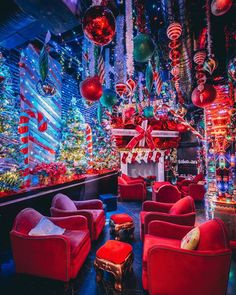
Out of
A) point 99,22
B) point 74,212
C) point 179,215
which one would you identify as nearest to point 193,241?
point 179,215

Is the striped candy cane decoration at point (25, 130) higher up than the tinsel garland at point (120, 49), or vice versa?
the tinsel garland at point (120, 49)

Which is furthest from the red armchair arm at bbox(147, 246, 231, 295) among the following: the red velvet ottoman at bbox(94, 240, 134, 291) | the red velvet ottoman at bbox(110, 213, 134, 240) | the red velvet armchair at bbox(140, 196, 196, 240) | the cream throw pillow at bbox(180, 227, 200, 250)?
the red velvet ottoman at bbox(110, 213, 134, 240)

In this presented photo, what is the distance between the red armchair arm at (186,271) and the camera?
1.84 meters

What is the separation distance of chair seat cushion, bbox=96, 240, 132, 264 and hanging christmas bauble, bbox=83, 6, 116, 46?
262 cm

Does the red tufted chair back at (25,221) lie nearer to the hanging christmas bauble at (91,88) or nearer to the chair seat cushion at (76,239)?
the chair seat cushion at (76,239)

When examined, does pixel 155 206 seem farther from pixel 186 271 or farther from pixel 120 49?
pixel 120 49

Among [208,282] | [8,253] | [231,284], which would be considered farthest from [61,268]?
[231,284]

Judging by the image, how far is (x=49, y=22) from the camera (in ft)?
7.89

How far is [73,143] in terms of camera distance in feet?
18.7

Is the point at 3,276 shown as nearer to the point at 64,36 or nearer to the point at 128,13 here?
the point at 128,13

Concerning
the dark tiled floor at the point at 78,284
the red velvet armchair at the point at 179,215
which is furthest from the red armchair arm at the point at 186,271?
the red velvet armchair at the point at 179,215

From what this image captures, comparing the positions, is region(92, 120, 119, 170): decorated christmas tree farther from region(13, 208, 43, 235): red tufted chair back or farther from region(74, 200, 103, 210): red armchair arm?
region(13, 208, 43, 235): red tufted chair back

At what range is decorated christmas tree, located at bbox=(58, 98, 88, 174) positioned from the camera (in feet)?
18.4

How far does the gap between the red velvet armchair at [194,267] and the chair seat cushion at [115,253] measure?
31 cm
